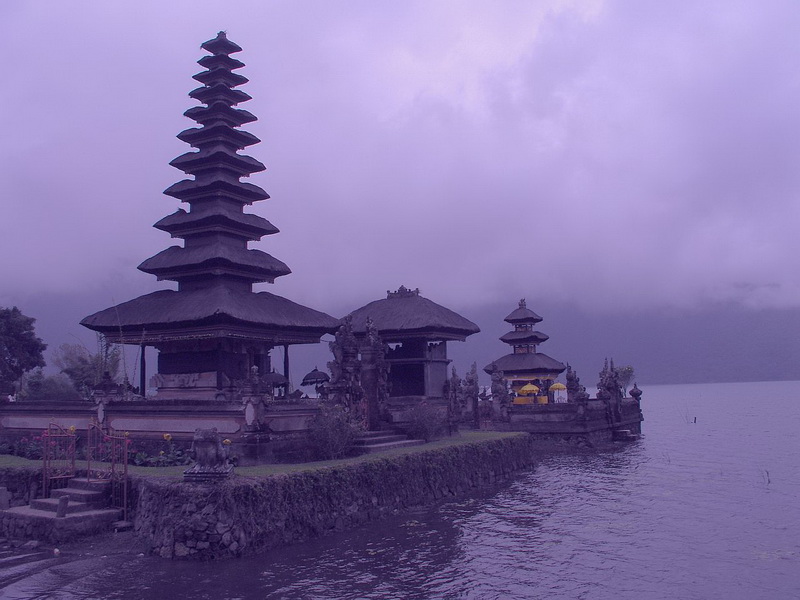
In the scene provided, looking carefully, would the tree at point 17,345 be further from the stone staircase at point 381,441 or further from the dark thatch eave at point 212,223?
the stone staircase at point 381,441

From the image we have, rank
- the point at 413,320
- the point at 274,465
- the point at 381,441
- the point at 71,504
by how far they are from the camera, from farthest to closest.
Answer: the point at 413,320 → the point at 381,441 → the point at 274,465 → the point at 71,504

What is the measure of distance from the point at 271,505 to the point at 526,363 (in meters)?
44.2

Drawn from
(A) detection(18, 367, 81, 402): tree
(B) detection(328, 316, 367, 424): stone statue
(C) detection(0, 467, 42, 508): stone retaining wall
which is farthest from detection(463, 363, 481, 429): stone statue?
(C) detection(0, 467, 42, 508): stone retaining wall

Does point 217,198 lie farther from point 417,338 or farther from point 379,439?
point 379,439

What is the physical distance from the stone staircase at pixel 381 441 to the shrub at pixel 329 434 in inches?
46.2

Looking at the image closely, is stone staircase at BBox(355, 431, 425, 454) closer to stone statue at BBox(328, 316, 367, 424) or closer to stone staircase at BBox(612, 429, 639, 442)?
stone statue at BBox(328, 316, 367, 424)

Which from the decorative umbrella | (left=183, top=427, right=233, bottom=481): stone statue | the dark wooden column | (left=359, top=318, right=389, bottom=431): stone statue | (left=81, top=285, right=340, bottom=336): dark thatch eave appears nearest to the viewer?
(left=183, top=427, right=233, bottom=481): stone statue

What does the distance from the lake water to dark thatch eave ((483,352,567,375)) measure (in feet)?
97.3

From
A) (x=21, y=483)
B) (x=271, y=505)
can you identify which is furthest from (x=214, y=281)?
(x=271, y=505)

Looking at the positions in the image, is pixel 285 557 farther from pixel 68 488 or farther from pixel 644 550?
pixel 644 550

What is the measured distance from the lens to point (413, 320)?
39406 millimetres

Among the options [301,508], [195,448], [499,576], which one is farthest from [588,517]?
[195,448]

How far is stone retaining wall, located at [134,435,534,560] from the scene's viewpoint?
16.7 meters

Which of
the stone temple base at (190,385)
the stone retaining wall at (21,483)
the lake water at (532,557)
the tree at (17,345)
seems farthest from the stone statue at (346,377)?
the tree at (17,345)
